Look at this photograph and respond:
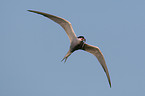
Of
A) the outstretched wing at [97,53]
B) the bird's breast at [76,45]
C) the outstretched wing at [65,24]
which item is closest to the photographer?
the outstretched wing at [65,24]

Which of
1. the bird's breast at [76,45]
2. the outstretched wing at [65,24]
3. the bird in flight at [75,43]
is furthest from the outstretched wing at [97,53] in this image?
the outstretched wing at [65,24]

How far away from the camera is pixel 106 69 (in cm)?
2197

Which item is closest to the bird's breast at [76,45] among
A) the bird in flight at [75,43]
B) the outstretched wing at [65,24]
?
the bird in flight at [75,43]

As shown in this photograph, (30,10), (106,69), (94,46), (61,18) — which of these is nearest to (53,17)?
(61,18)

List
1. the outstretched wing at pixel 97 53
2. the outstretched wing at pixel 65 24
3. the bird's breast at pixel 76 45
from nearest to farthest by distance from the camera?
the outstretched wing at pixel 65 24, the bird's breast at pixel 76 45, the outstretched wing at pixel 97 53

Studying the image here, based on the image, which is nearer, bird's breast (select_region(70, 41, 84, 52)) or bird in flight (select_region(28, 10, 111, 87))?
bird in flight (select_region(28, 10, 111, 87))

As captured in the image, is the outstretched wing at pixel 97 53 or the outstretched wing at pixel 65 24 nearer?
the outstretched wing at pixel 65 24

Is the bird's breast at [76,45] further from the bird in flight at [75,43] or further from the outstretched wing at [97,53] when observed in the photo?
the outstretched wing at [97,53]

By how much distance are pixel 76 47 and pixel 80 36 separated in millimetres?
1031

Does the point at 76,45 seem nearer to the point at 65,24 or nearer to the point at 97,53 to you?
the point at 65,24

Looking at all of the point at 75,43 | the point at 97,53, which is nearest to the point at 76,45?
the point at 75,43

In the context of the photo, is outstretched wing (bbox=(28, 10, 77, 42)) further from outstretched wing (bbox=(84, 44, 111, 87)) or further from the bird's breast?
outstretched wing (bbox=(84, 44, 111, 87))

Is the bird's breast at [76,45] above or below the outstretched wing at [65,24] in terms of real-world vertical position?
below

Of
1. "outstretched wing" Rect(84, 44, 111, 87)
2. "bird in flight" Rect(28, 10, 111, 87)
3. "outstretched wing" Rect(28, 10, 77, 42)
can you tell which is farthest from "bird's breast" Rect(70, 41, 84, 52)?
"outstretched wing" Rect(84, 44, 111, 87)
